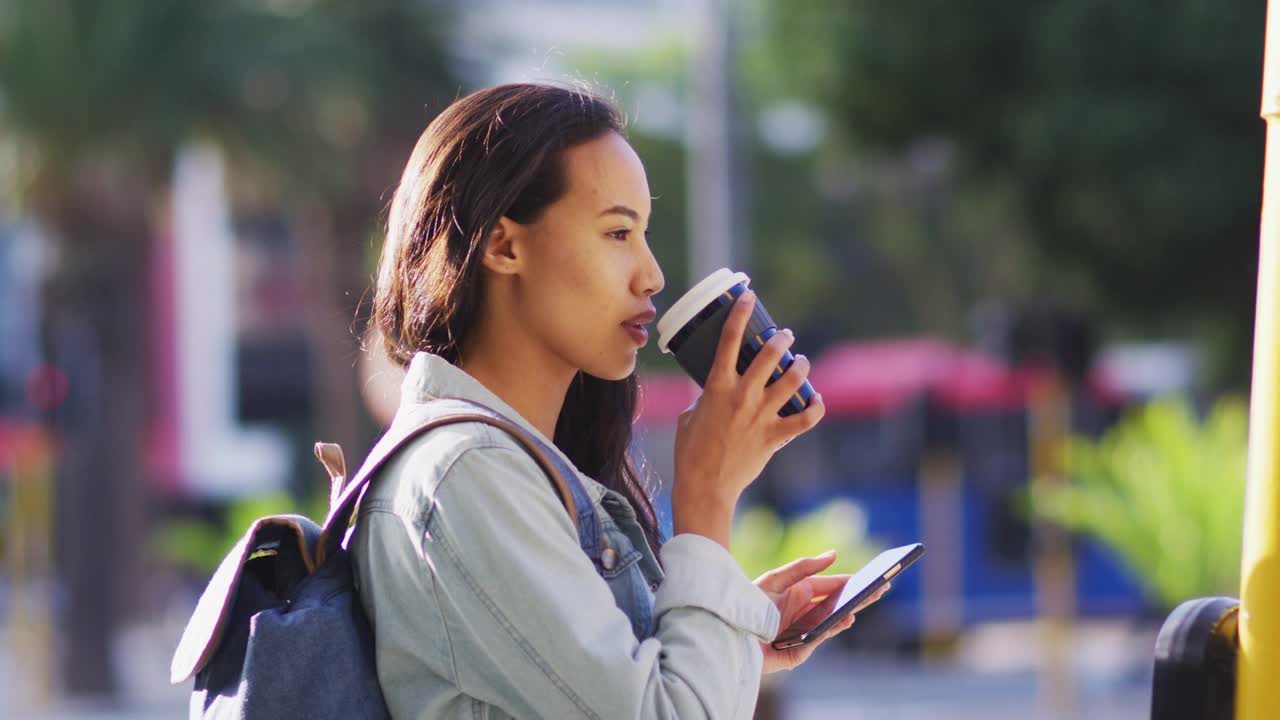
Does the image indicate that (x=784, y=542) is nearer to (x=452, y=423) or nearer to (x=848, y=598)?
(x=848, y=598)

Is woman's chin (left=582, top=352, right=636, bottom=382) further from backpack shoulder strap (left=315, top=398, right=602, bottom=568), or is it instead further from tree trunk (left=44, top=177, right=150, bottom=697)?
tree trunk (left=44, top=177, right=150, bottom=697)

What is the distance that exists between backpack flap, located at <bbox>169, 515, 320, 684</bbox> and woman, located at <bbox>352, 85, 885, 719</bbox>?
6 cm

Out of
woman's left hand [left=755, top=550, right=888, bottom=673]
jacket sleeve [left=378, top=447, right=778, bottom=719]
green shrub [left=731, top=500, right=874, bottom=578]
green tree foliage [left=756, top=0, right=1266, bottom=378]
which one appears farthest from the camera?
green tree foliage [left=756, top=0, right=1266, bottom=378]

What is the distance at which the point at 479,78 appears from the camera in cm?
1892

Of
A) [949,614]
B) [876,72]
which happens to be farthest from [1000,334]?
[949,614]

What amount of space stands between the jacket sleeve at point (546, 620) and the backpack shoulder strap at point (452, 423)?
3 centimetres

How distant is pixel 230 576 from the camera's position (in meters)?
1.55

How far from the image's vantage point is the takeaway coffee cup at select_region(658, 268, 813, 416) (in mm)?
1664

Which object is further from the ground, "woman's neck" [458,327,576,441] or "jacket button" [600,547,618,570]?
"woman's neck" [458,327,576,441]

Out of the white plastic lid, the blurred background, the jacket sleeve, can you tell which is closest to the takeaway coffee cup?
the white plastic lid

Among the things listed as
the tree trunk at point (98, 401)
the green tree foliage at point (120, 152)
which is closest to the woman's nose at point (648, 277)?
the green tree foliage at point (120, 152)

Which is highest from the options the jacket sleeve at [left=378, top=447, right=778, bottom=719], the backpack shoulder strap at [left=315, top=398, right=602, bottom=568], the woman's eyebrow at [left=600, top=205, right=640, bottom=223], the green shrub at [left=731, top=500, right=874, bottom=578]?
the woman's eyebrow at [left=600, top=205, right=640, bottom=223]

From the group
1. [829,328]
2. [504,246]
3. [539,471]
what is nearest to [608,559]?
[539,471]

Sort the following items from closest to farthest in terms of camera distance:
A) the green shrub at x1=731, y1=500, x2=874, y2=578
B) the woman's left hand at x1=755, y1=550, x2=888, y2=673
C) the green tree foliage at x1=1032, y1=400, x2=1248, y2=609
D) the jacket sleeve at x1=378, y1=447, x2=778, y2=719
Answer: the jacket sleeve at x1=378, y1=447, x2=778, y2=719
the woman's left hand at x1=755, y1=550, x2=888, y2=673
the green shrub at x1=731, y1=500, x2=874, y2=578
the green tree foliage at x1=1032, y1=400, x2=1248, y2=609
